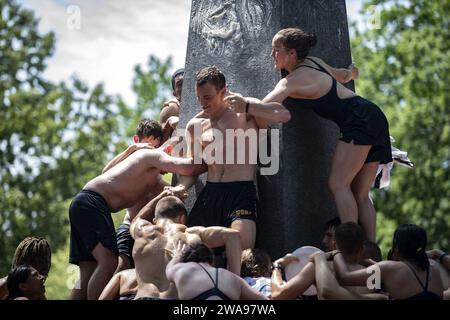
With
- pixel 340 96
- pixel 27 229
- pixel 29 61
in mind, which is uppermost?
pixel 29 61

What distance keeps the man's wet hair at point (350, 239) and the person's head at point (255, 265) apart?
37.0 inches

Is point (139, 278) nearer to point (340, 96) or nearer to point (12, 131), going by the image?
point (340, 96)

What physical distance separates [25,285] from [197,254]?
1536 millimetres

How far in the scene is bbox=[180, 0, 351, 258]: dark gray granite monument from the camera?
37.5 ft

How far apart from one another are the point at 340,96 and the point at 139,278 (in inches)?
103

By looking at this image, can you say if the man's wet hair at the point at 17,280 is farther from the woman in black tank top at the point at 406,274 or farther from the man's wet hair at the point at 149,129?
the woman in black tank top at the point at 406,274

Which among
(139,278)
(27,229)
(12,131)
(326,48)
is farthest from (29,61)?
(139,278)

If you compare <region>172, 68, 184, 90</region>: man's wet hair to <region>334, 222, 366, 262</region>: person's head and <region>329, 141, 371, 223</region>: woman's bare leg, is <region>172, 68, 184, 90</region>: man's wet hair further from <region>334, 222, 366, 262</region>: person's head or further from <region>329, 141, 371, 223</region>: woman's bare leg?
<region>334, 222, 366, 262</region>: person's head

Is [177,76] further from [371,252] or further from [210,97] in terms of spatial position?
[371,252]

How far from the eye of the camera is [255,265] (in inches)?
415

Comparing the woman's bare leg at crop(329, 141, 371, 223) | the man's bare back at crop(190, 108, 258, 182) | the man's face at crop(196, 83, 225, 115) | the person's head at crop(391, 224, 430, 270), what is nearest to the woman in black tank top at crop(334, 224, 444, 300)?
the person's head at crop(391, 224, 430, 270)

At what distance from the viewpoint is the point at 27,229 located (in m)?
30.5

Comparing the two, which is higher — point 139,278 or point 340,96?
point 340,96

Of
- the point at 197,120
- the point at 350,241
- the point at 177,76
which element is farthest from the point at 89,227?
the point at 350,241
